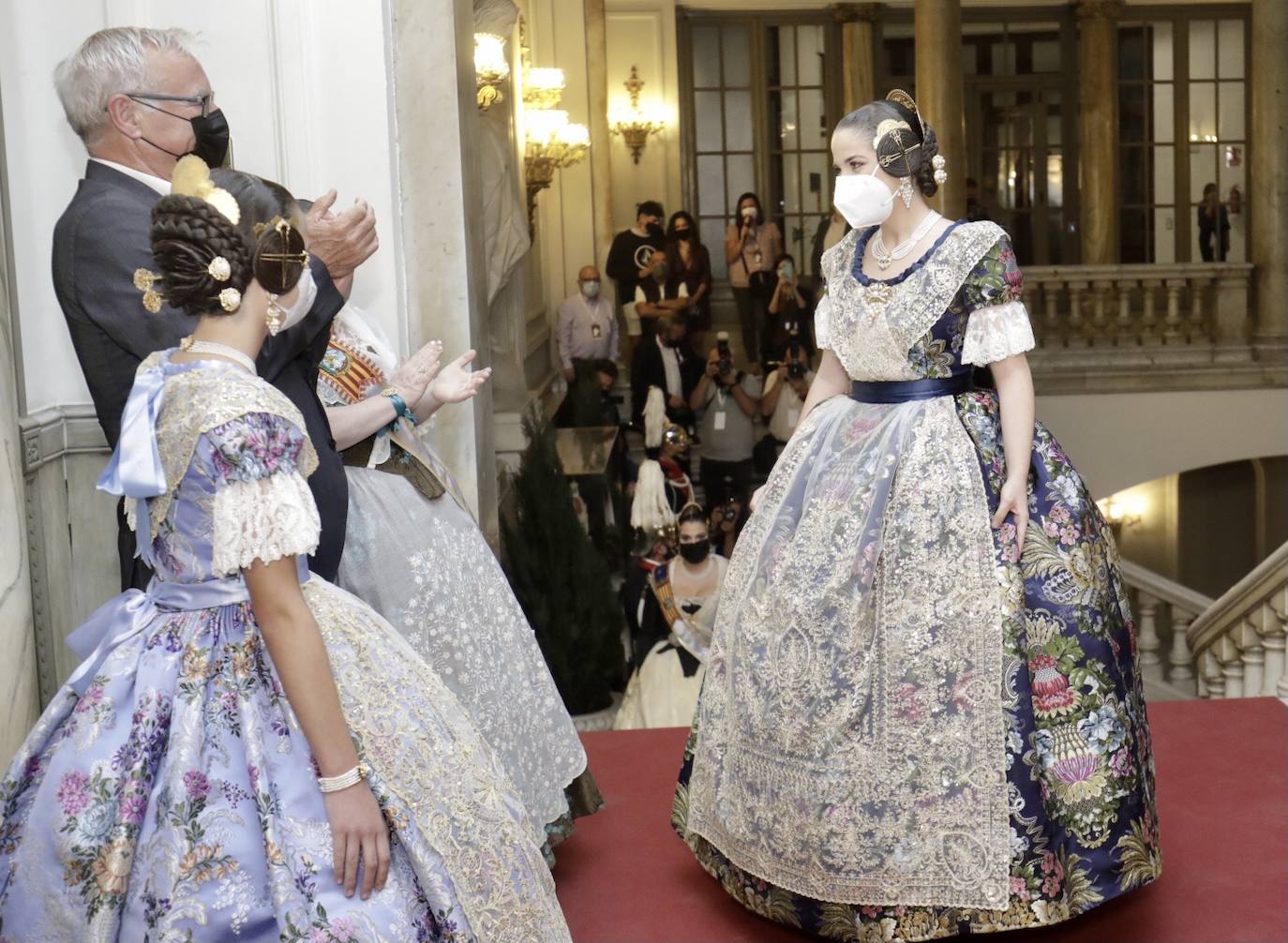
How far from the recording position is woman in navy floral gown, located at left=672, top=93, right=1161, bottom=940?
282 cm

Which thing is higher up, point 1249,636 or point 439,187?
point 439,187

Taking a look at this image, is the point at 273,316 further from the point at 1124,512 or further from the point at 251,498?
the point at 1124,512

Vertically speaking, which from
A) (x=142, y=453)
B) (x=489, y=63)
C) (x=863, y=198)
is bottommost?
(x=142, y=453)

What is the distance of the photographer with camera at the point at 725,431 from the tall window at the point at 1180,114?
6.82m

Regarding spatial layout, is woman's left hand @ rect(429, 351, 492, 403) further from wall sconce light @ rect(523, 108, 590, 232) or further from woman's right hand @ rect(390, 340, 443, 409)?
wall sconce light @ rect(523, 108, 590, 232)

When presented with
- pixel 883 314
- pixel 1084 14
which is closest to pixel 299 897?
pixel 883 314

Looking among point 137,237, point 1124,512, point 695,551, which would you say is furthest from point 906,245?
point 1124,512

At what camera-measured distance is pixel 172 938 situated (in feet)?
6.30

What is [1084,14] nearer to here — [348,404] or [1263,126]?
[1263,126]

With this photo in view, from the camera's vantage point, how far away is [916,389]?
308 centimetres

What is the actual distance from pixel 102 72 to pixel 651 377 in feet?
21.8

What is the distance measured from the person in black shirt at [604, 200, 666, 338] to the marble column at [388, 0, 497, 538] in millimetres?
6399

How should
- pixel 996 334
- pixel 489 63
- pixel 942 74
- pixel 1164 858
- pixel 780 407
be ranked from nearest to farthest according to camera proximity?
pixel 996 334 → pixel 1164 858 → pixel 489 63 → pixel 780 407 → pixel 942 74

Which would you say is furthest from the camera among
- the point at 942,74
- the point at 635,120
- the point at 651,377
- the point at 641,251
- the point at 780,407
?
the point at 635,120
